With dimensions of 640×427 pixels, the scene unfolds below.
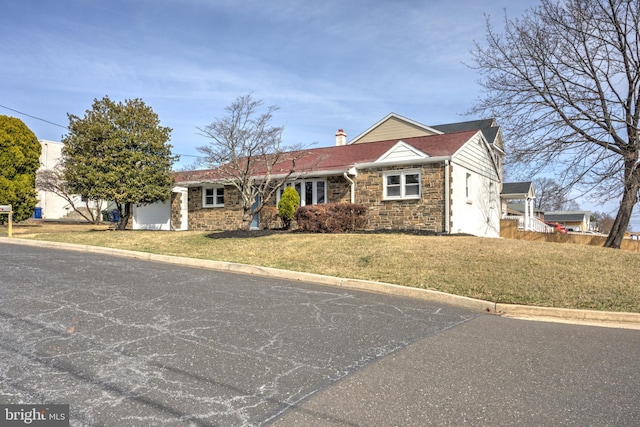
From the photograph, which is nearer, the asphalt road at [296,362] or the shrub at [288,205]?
the asphalt road at [296,362]

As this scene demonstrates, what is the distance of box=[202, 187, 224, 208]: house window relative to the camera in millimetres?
20984

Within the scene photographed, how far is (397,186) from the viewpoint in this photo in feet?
55.2

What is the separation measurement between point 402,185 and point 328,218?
3.69 m

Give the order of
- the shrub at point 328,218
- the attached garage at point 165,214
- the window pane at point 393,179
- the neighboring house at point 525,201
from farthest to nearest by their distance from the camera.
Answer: the neighboring house at point 525,201
the attached garage at point 165,214
the window pane at point 393,179
the shrub at point 328,218

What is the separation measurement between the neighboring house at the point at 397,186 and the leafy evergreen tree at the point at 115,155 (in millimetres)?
1982

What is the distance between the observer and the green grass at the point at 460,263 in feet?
24.3

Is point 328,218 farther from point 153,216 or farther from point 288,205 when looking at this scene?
point 153,216

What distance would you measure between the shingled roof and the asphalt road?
35.6ft

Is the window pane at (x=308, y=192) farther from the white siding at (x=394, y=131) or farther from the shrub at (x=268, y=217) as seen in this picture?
the white siding at (x=394, y=131)

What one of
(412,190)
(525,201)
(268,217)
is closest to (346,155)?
(412,190)

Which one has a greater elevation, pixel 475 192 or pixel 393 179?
pixel 393 179

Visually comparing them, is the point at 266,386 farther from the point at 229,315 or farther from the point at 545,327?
the point at 545,327

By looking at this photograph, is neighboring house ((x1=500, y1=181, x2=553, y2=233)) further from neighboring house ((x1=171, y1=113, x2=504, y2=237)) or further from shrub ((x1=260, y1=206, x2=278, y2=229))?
shrub ((x1=260, y1=206, x2=278, y2=229))

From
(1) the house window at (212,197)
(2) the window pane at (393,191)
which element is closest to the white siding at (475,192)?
(2) the window pane at (393,191)
